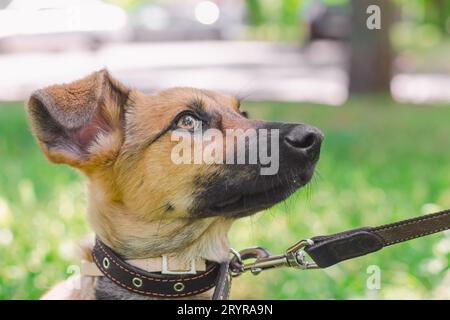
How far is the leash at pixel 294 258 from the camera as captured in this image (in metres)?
3.29

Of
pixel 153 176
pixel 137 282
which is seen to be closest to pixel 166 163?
pixel 153 176

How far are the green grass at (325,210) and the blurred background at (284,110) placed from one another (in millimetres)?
17

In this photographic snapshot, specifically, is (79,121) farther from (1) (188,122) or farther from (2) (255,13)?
(2) (255,13)

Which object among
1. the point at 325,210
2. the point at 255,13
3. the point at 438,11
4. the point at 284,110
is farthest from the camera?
the point at 438,11

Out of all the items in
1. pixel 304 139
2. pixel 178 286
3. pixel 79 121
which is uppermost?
pixel 79 121

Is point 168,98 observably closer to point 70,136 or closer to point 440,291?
point 70,136

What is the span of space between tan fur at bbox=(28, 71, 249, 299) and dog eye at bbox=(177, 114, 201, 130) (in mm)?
48

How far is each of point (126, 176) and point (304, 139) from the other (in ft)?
2.63

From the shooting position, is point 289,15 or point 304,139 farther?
point 289,15

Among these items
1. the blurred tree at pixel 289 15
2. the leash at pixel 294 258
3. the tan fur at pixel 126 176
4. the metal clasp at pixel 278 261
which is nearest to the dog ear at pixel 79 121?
the tan fur at pixel 126 176

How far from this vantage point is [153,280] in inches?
131

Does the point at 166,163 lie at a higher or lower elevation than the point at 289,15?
higher

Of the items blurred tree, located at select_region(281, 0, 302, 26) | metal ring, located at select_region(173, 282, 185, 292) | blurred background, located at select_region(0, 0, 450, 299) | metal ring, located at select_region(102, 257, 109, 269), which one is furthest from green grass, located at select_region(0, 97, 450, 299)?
blurred tree, located at select_region(281, 0, 302, 26)

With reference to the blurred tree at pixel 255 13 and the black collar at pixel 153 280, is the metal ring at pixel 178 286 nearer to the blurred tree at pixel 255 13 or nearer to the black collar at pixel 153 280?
the black collar at pixel 153 280
